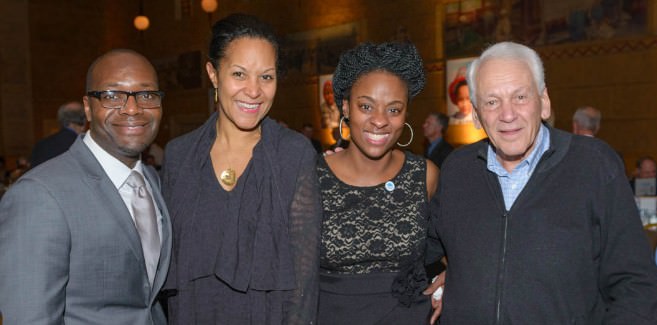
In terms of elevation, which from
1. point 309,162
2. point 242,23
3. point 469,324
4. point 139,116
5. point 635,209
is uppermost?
point 242,23

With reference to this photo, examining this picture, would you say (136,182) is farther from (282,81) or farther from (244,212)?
(282,81)

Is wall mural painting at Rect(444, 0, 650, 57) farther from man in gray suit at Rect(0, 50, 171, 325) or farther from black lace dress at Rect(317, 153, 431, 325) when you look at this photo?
man in gray suit at Rect(0, 50, 171, 325)

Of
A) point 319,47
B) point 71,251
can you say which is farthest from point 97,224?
point 319,47

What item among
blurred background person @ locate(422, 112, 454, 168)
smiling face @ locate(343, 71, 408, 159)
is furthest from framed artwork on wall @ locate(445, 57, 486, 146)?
smiling face @ locate(343, 71, 408, 159)

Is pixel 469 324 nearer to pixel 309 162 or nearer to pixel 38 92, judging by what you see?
pixel 309 162

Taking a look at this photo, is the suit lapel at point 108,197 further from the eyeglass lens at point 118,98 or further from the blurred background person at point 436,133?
the blurred background person at point 436,133

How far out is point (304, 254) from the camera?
189 centimetres

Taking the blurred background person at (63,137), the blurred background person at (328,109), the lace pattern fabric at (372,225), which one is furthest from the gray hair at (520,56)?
the blurred background person at (328,109)

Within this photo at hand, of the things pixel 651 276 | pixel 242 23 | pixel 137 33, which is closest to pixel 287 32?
pixel 137 33

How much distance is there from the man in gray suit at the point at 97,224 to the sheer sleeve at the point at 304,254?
1.48 ft

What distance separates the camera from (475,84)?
1.78 metres

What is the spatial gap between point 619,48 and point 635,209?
6.89 meters

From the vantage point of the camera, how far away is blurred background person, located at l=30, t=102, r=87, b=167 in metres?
5.00

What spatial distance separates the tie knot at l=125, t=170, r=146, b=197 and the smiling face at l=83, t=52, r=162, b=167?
0.24 ft
